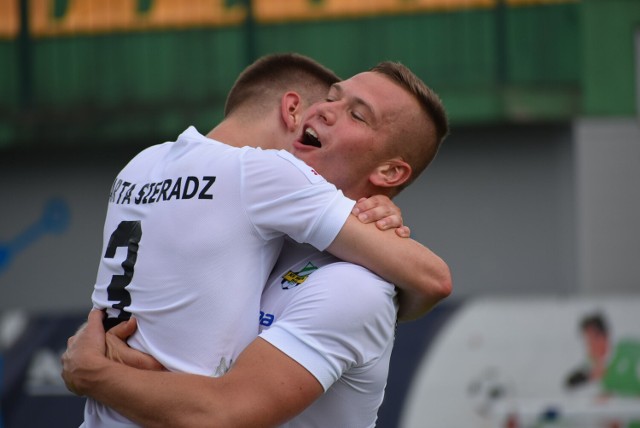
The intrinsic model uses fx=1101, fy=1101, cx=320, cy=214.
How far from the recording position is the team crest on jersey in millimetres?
3227

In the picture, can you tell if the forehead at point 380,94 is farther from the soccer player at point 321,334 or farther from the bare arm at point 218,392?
the bare arm at point 218,392

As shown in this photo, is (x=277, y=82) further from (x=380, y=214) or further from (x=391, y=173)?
(x=380, y=214)

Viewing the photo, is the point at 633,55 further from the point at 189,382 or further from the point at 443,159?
the point at 189,382

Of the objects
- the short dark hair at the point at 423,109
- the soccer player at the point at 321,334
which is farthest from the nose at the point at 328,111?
the short dark hair at the point at 423,109

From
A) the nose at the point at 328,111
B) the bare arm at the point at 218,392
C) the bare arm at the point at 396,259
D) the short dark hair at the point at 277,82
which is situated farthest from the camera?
the short dark hair at the point at 277,82

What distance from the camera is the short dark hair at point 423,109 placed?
3494mm

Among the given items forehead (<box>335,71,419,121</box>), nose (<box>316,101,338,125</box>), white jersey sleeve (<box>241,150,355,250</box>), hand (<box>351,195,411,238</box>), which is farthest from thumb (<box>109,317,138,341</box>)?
forehead (<box>335,71,419,121</box>)

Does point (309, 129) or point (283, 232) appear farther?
point (309, 129)

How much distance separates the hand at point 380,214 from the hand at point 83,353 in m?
0.83

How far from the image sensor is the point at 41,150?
498 inches

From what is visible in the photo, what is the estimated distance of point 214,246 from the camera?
122 inches

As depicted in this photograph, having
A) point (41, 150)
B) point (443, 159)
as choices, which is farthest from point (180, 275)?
point (41, 150)

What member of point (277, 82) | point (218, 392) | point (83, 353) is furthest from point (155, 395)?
point (277, 82)

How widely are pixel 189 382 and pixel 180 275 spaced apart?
1.06 feet
